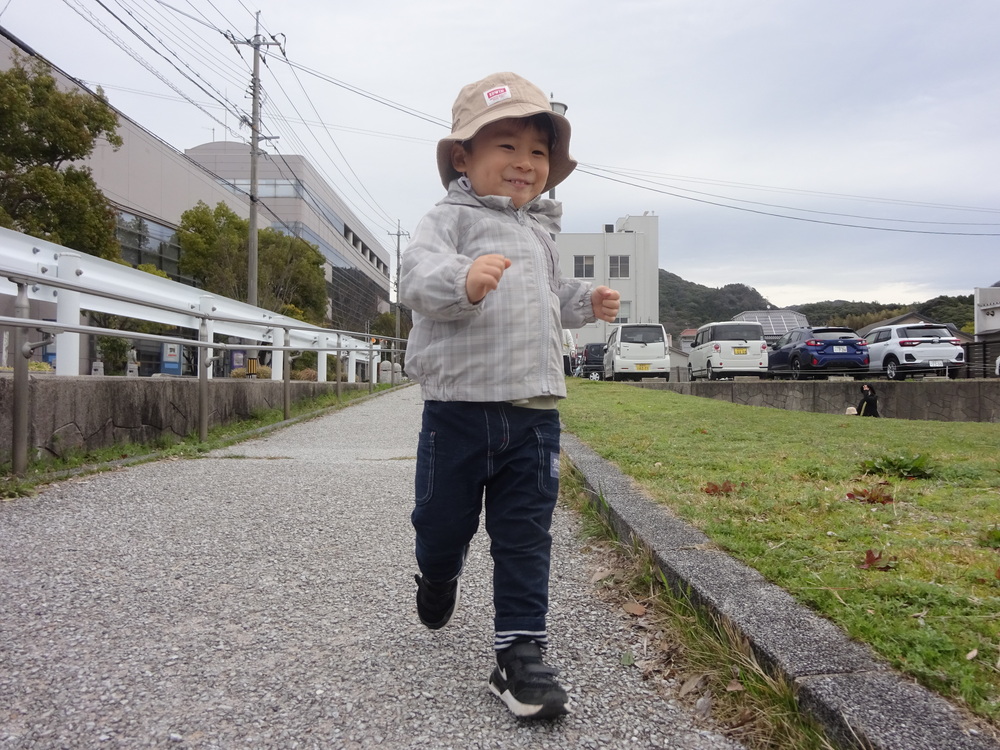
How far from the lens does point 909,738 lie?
132cm

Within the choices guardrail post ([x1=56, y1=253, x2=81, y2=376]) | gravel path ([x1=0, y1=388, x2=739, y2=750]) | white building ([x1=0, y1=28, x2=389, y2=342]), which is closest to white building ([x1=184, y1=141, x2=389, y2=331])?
white building ([x1=0, y1=28, x2=389, y2=342])

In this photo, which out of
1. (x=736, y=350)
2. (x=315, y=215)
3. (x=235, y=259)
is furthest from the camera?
(x=315, y=215)

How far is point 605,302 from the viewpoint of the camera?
2.28m

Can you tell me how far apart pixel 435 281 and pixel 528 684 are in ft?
3.21

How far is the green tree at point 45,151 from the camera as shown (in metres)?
16.5

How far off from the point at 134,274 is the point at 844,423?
7794mm

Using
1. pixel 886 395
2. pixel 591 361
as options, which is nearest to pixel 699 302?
pixel 591 361

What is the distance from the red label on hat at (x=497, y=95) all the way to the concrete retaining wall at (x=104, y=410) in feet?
11.1

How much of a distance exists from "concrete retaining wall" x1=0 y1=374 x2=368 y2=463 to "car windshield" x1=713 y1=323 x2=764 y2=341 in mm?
14148

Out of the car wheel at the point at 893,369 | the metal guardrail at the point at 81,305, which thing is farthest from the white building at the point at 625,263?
the metal guardrail at the point at 81,305

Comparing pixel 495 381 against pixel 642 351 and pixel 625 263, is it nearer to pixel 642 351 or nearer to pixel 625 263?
pixel 642 351

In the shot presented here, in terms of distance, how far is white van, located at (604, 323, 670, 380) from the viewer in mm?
19484

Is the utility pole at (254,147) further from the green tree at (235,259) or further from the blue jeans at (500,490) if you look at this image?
the blue jeans at (500,490)

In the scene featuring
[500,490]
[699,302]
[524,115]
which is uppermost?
[699,302]
